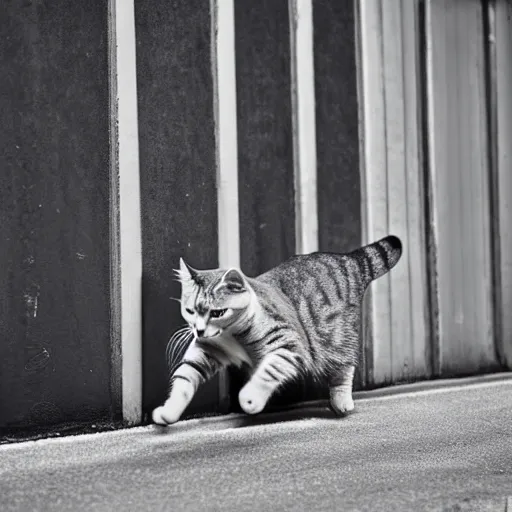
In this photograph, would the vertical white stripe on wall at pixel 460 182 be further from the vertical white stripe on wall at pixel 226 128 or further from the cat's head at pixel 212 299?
the cat's head at pixel 212 299

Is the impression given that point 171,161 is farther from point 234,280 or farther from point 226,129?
point 234,280

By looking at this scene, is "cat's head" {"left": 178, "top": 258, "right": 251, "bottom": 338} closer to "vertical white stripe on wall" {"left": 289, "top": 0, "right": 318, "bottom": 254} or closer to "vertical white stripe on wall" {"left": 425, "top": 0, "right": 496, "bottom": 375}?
"vertical white stripe on wall" {"left": 289, "top": 0, "right": 318, "bottom": 254}

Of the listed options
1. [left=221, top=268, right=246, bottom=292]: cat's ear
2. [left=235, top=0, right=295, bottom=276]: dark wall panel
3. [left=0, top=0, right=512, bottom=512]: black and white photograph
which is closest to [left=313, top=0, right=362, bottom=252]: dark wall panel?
[left=0, top=0, right=512, bottom=512]: black and white photograph

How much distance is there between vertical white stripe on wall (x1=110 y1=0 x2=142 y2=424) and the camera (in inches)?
88.3

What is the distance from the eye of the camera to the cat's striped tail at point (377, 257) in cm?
270

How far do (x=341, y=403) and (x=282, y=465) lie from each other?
626 mm

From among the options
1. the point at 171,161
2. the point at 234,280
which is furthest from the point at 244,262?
the point at 171,161

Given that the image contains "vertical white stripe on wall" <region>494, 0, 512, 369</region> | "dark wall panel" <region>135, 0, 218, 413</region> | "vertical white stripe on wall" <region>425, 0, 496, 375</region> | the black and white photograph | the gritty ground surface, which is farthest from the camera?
"vertical white stripe on wall" <region>494, 0, 512, 369</region>

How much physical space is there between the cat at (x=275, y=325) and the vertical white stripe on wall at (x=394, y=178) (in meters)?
Answer: 0.15

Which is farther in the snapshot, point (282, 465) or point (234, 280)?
point (234, 280)

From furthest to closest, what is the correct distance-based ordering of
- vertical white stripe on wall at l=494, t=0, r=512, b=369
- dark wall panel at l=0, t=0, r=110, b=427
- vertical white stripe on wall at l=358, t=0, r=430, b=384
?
vertical white stripe on wall at l=494, t=0, r=512, b=369 → vertical white stripe on wall at l=358, t=0, r=430, b=384 → dark wall panel at l=0, t=0, r=110, b=427

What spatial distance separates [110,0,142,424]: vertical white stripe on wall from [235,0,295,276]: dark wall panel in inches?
14.8

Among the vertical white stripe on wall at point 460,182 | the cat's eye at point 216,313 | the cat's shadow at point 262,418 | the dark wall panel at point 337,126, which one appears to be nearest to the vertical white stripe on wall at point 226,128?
the cat's eye at point 216,313

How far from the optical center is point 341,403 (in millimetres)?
2486
